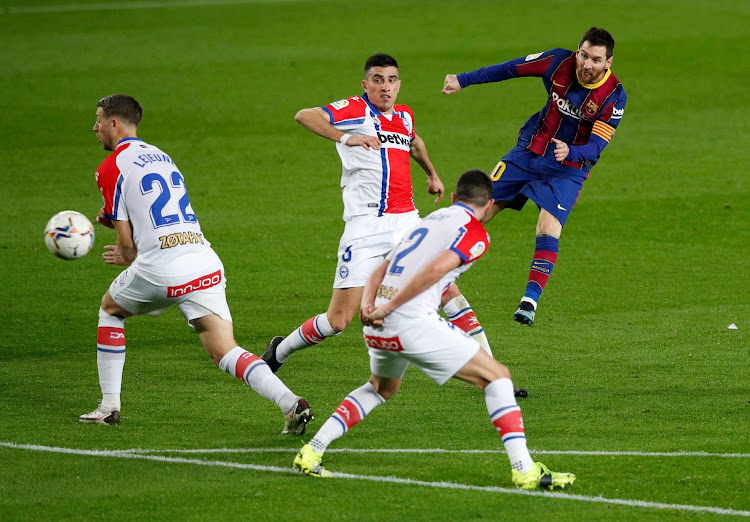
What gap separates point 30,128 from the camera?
22.0 meters

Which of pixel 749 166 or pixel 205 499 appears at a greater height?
pixel 749 166

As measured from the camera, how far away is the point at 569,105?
927cm

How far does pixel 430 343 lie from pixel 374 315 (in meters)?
0.35

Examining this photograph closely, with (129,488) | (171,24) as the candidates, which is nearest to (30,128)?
(171,24)

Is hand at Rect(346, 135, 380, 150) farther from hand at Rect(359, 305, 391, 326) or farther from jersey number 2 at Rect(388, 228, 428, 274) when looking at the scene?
hand at Rect(359, 305, 391, 326)

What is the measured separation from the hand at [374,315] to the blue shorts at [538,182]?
320 cm

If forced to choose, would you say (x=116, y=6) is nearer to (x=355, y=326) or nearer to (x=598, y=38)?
(x=355, y=326)

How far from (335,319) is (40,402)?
2319mm

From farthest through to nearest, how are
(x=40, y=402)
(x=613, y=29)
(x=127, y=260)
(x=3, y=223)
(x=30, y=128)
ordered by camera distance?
(x=613, y=29), (x=30, y=128), (x=3, y=223), (x=40, y=402), (x=127, y=260)

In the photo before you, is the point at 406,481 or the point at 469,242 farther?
the point at 406,481

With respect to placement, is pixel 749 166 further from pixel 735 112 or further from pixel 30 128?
pixel 30 128

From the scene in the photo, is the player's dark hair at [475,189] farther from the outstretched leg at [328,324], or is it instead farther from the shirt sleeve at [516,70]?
the shirt sleeve at [516,70]

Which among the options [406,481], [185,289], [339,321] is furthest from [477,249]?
[339,321]

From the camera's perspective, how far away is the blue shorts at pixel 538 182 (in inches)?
366
